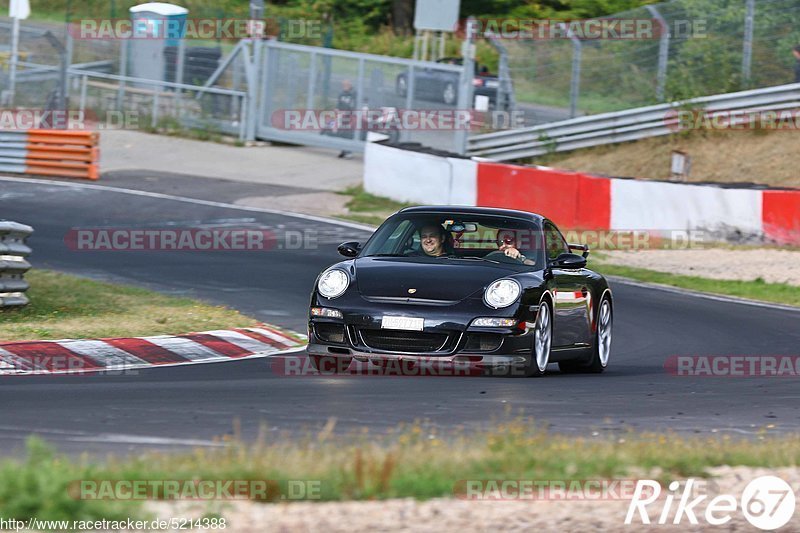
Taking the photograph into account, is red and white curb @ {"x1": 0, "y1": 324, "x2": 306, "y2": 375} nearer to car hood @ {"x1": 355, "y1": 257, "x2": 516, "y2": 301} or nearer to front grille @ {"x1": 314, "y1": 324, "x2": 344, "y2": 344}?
front grille @ {"x1": 314, "y1": 324, "x2": 344, "y2": 344}

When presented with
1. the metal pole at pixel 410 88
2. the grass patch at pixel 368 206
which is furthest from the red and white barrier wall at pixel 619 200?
the metal pole at pixel 410 88

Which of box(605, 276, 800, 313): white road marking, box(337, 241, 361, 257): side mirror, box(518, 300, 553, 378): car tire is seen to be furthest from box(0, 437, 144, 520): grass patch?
box(605, 276, 800, 313): white road marking

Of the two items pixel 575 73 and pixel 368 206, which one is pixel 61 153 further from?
pixel 575 73

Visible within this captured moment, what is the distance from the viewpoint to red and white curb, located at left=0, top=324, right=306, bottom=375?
32.2 feet

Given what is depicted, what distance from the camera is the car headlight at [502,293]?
9617 millimetres

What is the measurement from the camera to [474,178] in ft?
76.1

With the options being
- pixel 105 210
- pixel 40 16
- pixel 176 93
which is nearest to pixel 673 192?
pixel 105 210

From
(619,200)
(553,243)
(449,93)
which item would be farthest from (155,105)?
(553,243)

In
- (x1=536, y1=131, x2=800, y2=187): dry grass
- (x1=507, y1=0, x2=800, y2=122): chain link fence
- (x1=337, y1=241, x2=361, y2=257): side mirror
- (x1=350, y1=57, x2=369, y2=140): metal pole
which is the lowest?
(x1=337, y1=241, x2=361, y2=257): side mirror

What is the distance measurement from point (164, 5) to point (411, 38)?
11545 mm

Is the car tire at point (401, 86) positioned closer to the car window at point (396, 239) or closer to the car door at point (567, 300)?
the car door at point (567, 300)

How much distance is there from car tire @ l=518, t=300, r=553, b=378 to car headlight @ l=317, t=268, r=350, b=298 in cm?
135

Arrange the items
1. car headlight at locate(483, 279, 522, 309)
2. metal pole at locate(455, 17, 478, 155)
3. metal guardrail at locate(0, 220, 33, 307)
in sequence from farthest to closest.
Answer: metal pole at locate(455, 17, 478, 155)
metal guardrail at locate(0, 220, 33, 307)
car headlight at locate(483, 279, 522, 309)

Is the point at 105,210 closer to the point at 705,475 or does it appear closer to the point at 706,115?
the point at 706,115
